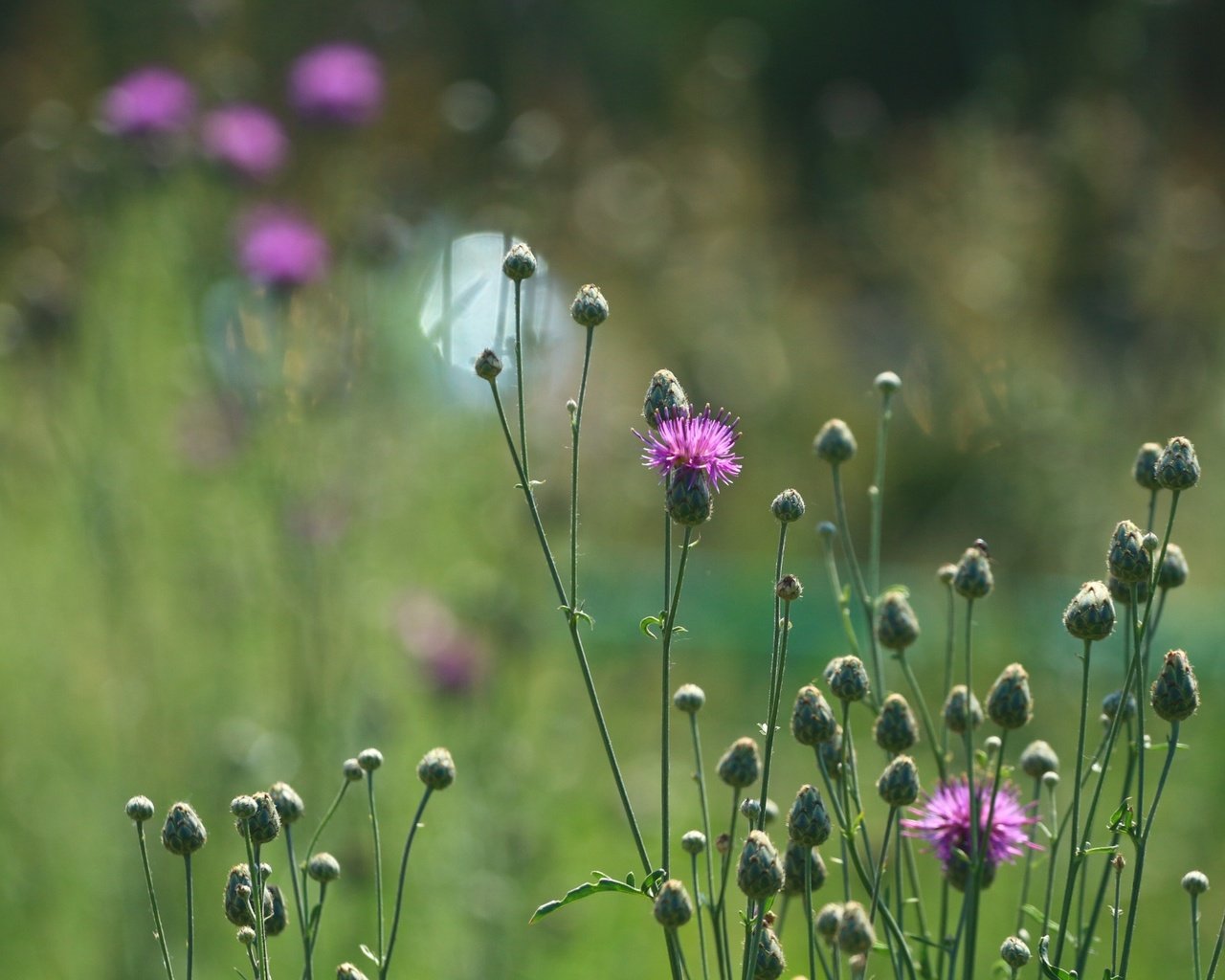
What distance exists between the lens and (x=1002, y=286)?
12.3ft

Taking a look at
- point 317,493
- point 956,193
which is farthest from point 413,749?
point 956,193

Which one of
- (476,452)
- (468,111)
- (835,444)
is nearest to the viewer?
(835,444)

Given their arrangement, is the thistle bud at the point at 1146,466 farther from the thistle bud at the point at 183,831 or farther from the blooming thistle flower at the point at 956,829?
the thistle bud at the point at 183,831

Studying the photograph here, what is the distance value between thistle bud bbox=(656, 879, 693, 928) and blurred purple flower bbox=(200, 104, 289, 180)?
214cm

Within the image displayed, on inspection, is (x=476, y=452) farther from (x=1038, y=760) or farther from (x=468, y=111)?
(x=1038, y=760)

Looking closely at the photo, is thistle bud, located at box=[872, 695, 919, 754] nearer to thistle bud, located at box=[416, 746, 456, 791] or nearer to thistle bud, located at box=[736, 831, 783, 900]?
thistle bud, located at box=[736, 831, 783, 900]

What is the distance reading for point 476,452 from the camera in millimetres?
3359

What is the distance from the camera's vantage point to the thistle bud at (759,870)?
757 mm

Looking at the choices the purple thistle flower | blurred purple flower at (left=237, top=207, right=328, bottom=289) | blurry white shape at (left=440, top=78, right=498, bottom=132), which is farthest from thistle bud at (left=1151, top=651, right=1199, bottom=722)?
blurred purple flower at (left=237, top=207, right=328, bottom=289)

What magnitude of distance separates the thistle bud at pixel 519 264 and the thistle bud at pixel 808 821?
0.36 m

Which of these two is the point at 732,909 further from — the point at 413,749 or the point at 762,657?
the point at 762,657

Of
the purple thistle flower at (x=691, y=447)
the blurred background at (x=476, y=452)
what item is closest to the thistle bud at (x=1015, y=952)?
the purple thistle flower at (x=691, y=447)

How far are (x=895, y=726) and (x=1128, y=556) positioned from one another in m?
0.17

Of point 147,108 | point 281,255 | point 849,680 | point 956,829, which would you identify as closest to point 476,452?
point 281,255
